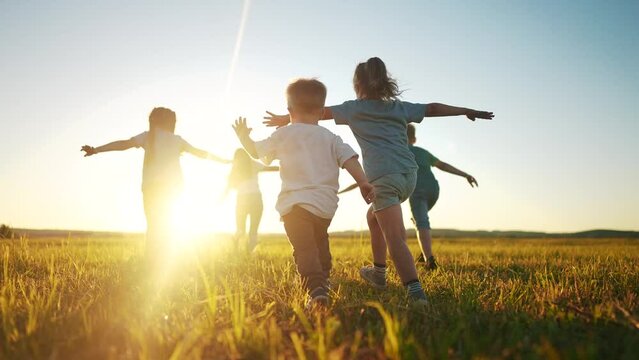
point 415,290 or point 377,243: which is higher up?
point 377,243

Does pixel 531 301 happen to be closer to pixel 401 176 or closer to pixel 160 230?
pixel 401 176

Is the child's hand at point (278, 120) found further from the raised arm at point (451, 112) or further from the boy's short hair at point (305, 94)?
the raised arm at point (451, 112)

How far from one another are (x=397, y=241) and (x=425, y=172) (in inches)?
157

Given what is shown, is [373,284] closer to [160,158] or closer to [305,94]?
[305,94]

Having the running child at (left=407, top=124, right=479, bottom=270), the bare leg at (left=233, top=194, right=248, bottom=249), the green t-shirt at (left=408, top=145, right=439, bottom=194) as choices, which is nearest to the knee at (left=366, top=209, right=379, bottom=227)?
the running child at (left=407, top=124, right=479, bottom=270)

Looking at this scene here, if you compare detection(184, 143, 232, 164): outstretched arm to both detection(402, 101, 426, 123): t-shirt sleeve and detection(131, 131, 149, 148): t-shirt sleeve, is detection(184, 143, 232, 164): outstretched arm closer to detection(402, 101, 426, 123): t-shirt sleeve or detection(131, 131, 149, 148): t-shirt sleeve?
detection(131, 131, 149, 148): t-shirt sleeve

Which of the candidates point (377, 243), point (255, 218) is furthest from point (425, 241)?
point (255, 218)

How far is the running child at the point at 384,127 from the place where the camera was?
4.20m

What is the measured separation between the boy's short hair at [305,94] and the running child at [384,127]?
178 millimetres

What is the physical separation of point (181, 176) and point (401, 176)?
4.21 m

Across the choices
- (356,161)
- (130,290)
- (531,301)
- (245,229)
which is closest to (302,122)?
(356,161)

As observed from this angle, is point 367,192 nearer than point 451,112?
Yes

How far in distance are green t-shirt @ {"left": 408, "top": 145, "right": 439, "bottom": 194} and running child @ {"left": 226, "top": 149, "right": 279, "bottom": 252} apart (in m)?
3.92

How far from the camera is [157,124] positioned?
712cm
